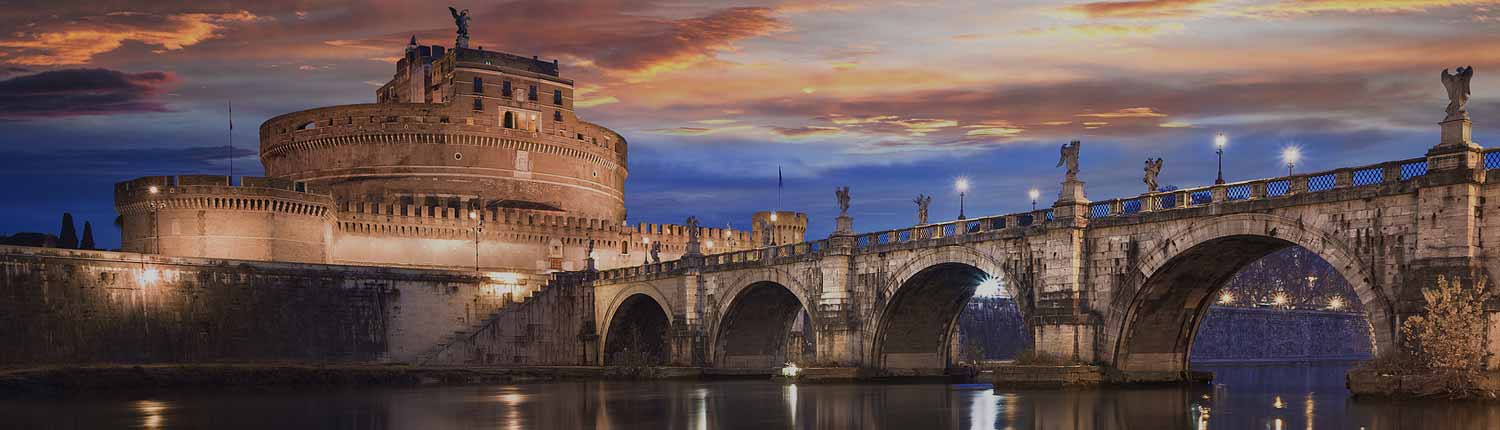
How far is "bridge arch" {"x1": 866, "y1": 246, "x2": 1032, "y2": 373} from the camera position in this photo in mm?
49688

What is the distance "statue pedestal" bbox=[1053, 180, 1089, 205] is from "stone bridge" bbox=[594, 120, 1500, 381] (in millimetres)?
56

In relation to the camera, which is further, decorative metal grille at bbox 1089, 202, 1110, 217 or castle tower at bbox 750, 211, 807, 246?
castle tower at bbox 750, 211, 807, 246

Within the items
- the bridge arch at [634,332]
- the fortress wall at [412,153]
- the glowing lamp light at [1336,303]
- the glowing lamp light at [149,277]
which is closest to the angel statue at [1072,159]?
the bridge arch at [634,332]

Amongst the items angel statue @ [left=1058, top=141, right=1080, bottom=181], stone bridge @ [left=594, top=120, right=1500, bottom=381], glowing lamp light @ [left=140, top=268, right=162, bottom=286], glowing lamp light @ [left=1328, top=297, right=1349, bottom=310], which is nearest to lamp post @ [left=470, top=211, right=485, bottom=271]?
stone bridge @ [left=594, top=120, right=1500, bottom=381]

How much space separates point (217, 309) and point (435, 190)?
960 inches

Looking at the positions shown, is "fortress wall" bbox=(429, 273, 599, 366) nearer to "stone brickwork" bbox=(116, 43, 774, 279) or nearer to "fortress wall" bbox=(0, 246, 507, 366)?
"fortress wall" bbox=(0, 246, 507, 366)

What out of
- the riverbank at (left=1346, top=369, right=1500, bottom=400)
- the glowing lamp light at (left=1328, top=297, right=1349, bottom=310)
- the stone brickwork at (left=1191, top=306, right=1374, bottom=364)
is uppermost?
the riverbank at (left=1346, top=369, right=1500, bottom=400)

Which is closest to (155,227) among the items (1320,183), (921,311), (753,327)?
(753,327)

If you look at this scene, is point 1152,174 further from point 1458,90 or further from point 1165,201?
point 1458,90

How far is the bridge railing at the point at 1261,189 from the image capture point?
33.4 metres

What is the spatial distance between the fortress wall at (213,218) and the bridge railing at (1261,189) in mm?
45449

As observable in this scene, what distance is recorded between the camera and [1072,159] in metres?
43.4

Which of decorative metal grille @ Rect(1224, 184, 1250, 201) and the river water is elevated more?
decorative metal grille @ Rect(1224, 184, 1250, 201)

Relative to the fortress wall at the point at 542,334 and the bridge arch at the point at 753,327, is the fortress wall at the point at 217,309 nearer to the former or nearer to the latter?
the fortress wall at the point at 542,334
